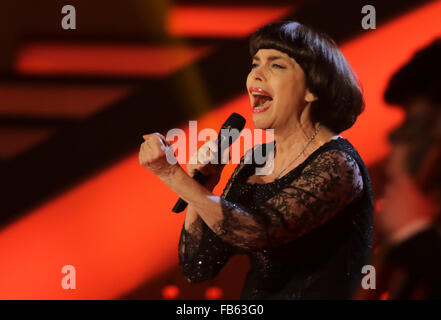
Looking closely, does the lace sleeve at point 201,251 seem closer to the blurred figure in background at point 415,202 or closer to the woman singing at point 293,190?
the woman singing at point 293,190

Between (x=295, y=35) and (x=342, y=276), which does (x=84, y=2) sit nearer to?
(x=295, y=35)

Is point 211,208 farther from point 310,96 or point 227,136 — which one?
point 310,96

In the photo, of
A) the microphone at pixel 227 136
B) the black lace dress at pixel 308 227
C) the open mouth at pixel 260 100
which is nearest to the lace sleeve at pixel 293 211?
the black lace dress at pixel 308 227

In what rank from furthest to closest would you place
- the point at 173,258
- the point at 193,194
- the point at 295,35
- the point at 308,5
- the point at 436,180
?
the point at 173,258 < the point at 308,5 < the point at 295,35 < the point at 193,194 < the point at 436,180

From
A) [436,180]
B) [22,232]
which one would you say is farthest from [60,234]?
[436,180]

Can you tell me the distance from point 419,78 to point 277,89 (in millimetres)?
354

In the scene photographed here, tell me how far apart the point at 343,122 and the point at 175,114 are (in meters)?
0.81

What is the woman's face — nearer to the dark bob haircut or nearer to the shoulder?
the dark bob haircut

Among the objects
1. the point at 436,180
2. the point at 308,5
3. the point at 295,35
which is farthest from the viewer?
the point at 308,5

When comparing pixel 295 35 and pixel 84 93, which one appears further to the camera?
pixel 84 93

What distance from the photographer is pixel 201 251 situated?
1352 mm

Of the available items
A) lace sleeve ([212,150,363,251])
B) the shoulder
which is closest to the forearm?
lace sleeve ([212,150,363,251])

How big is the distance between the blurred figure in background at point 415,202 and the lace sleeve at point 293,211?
6.1 inches

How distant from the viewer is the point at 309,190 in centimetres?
112
